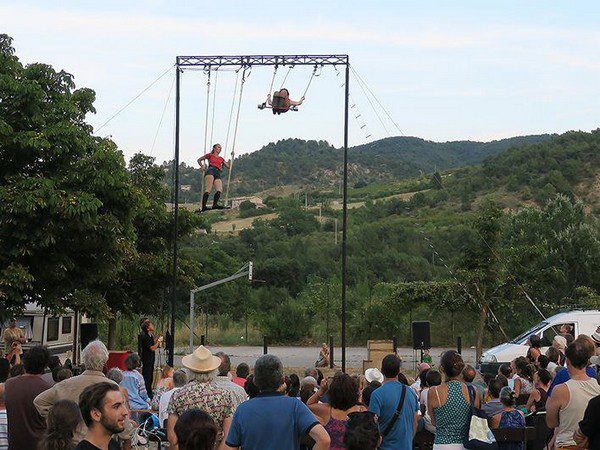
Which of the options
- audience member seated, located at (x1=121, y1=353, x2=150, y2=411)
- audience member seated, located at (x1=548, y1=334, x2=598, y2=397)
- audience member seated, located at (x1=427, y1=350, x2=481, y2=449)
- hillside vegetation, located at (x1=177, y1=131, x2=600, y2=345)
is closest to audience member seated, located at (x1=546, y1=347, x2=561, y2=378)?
audience member seated, located at (x1=548, y1=334, x2=598, y2=397)

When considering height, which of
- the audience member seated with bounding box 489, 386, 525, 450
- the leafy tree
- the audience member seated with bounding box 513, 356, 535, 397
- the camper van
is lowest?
the audience member seated with bounding box 489, 386, 525, 450

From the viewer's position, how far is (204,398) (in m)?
7.45

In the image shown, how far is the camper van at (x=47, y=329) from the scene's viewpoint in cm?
2847

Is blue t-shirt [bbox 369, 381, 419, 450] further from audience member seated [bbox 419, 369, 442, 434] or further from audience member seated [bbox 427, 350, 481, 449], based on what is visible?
audience member seated [bbox 419, 369, 442, 434]

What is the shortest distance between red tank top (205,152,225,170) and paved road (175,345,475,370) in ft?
41.8

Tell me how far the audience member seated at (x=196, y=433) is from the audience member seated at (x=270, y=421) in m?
1.71

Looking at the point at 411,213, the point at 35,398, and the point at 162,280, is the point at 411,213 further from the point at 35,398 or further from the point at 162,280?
the point at 35,398

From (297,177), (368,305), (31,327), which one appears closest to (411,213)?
(297,177)

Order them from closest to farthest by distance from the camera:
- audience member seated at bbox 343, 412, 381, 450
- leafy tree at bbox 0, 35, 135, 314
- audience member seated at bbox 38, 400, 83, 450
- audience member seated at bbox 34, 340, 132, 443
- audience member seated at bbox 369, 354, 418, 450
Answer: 1. audience member seated at bbox 343, 412, 381, 450
2. audience member seated at bbox 38, 400, 83, 450
3. audience member seated at bbox 34, 340, 132, 443
4. audience member seated at bbox 369, 354, 418, 450
5. leafy tree at bbox 0, 35, 135, 314

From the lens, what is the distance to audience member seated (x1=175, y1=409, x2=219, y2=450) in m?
4.79

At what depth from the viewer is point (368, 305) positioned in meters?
45.5

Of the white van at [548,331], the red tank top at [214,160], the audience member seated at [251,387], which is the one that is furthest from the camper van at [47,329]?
the audience member seated at [251,387]

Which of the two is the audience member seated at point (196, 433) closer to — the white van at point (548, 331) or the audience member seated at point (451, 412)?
the audience member seated at point (451, 412)

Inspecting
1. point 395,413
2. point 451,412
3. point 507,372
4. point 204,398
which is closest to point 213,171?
point 507,372
